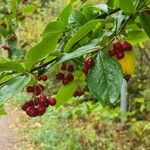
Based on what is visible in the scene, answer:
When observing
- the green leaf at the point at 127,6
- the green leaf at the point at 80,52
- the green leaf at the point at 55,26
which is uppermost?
the green leaf at the point at 55,26

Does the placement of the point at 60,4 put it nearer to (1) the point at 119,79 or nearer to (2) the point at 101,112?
(2) the point at 101,112

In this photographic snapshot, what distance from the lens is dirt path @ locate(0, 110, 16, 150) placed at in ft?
29.8

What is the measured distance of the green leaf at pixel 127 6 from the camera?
0.99m

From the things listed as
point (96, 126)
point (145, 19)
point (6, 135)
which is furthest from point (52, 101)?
point (6, 135)

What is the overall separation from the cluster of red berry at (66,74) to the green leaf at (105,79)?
0.18m

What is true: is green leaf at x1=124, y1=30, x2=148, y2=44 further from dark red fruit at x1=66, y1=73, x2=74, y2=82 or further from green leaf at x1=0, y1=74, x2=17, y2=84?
green leaf at x1=0, y1=74, x2=17, y2=84

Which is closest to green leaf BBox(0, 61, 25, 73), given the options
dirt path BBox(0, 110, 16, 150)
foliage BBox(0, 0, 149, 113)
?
foliage BBox(0, 0, 149, 113)

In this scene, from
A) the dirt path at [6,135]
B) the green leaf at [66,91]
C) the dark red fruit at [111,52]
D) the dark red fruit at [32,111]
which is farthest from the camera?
the dirt path at [6,135]

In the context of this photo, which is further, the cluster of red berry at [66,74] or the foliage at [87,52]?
the cluster of red berry at [66,74]

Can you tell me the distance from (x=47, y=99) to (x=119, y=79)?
306 mm

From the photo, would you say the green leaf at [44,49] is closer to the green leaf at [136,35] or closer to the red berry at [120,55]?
the red berry at [120,55]

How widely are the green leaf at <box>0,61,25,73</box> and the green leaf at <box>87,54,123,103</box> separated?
16 centimetres

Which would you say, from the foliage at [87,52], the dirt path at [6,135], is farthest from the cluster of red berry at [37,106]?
the dirt path at [6,135]

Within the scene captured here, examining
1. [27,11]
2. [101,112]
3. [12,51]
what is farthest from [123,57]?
[101,112]
